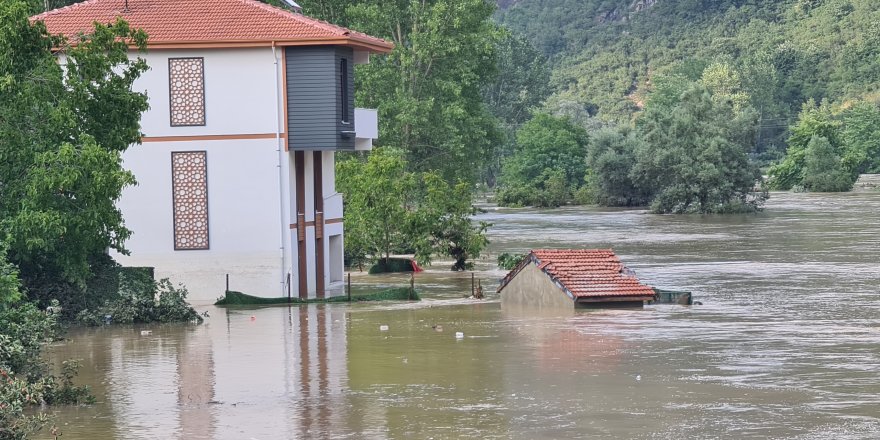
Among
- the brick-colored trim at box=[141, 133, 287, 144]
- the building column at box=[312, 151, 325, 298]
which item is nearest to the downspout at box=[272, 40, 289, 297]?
the brick-colored trim at box=[141, 133, 287, 144]

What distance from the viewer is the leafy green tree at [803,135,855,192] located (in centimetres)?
11406

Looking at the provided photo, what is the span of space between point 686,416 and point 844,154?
110762mm

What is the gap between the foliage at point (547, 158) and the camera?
115875 millimetres

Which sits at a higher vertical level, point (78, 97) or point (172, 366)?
point (78, 97)

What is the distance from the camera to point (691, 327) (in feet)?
100

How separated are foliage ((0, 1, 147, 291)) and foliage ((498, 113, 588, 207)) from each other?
80677 millimetres

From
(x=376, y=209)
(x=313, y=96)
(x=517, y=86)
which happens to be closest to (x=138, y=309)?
(x=313, y=96)

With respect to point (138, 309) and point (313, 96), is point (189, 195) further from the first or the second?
point (138, 309)

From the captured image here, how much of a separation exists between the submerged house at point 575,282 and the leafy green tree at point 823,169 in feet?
271

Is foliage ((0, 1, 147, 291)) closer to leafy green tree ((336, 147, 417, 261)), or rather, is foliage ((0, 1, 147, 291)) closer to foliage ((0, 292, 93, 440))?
foliage ((0, 292, 93, 440))

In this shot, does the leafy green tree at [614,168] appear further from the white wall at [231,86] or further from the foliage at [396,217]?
the white wall at [231,86]

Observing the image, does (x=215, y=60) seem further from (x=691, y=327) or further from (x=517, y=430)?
(x=517, y=430)

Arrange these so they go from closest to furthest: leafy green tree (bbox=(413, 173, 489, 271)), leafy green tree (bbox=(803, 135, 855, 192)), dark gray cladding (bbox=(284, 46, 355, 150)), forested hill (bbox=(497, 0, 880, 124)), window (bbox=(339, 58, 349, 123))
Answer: dark gray cladding (bbox=(284, 46, 355, 150)), window (bbox=(339, 58, 349, 123)), leafy green tree (bbox=(413, 173, 489, 271)), leafy green tree (bbox=(803, 135, 855, 192)), forested hill (bbox=(497, 0, 880, 124))

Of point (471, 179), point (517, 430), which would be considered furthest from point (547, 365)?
point (471, 179)
